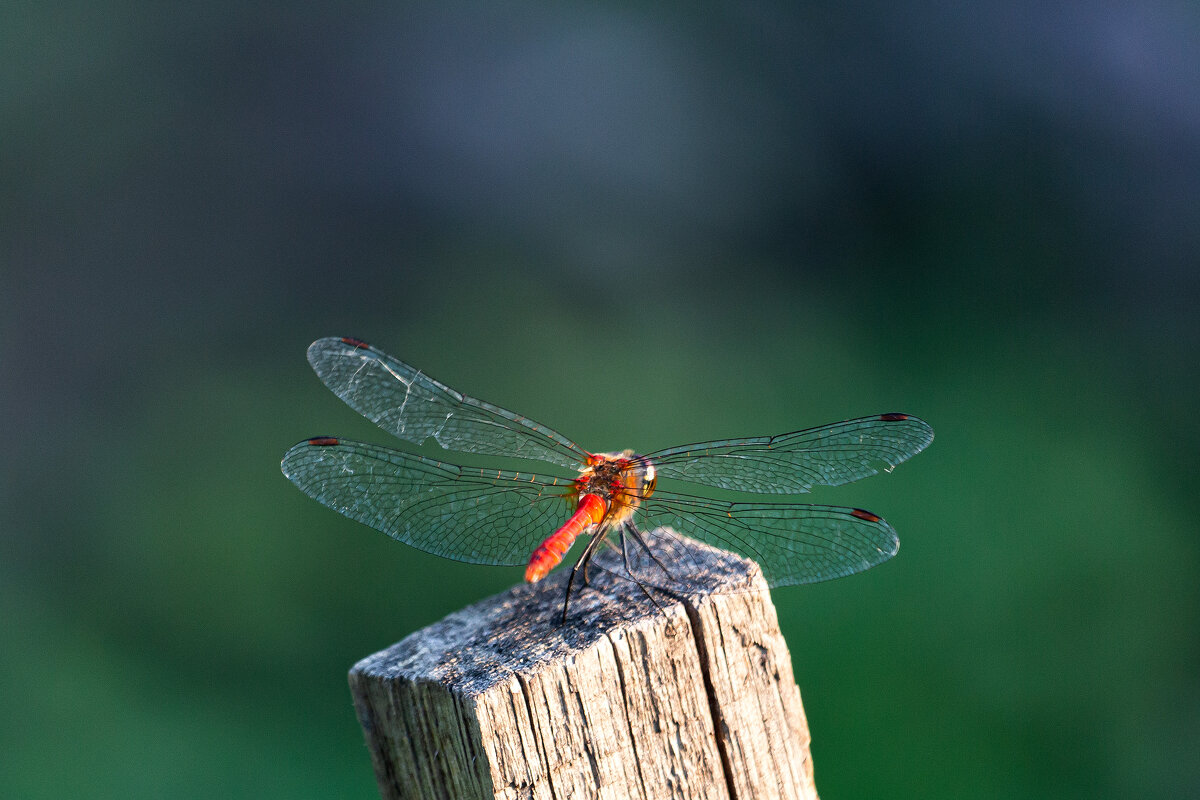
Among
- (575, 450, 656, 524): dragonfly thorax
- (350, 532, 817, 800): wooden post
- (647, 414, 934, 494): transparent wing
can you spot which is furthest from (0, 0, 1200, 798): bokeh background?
(350, 532, 817, 800): wooden post

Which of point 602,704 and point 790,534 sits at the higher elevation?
point 790,534

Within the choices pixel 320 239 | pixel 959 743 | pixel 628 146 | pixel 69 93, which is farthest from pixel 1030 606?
pixel 69 93

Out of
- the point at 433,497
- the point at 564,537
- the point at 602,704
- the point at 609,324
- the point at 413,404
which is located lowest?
the point at 602,704

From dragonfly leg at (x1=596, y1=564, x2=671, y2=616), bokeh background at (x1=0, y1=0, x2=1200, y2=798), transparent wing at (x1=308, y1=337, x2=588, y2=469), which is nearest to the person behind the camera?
dragonfly leg at (x1=596, y1=564, x2=671, y2=616)

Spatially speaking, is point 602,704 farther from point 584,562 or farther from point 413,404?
point 413,404

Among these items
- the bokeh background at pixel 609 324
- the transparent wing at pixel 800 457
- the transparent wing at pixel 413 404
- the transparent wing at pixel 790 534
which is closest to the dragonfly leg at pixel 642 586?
the transparent wing at pixel 790 534

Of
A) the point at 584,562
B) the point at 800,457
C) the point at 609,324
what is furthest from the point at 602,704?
the point at 609,324

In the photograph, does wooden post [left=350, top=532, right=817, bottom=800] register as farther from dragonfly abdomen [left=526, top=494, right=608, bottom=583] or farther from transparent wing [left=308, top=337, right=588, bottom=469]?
transparent wing [left=308, top=337, right=588, bottom=469]
